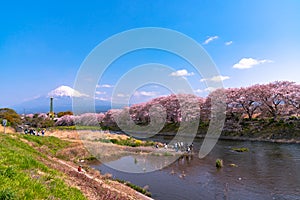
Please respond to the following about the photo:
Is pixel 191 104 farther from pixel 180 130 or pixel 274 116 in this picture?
pixel 274 116

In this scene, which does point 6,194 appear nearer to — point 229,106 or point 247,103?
point 247,103

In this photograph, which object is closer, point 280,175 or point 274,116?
point 280,175

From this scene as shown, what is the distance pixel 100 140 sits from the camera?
44.2 m

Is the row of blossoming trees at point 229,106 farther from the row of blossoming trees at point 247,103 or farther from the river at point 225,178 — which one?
the river at point 225,178

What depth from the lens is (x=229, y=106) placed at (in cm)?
6438

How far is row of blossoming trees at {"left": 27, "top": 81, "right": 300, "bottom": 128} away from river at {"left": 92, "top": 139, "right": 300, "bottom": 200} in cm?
2553

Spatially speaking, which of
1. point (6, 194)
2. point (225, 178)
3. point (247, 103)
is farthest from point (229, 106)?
point (6, 194)

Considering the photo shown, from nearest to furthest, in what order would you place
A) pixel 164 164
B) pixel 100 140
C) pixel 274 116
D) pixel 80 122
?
1. pixel 164 164
2. pixel 100 140
3. pixel 274 116
4. pixel 80 122

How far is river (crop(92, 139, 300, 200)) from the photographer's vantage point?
17.8 meters

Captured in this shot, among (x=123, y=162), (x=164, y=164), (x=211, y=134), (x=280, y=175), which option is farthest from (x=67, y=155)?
(x=211, y=134)

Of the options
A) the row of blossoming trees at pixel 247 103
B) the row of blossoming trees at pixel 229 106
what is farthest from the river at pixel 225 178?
the row of blossoming trees at pixel 229 106

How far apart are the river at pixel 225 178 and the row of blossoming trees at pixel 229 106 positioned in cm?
2553

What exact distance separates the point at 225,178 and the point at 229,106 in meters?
45.5

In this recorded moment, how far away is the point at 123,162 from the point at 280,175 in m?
17.2
